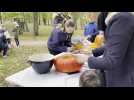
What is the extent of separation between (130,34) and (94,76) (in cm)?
23

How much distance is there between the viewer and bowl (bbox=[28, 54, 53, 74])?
4.18ft

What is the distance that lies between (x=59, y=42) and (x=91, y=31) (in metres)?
0.44

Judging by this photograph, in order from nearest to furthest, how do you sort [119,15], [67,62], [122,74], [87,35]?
[119,15]
[122,74]
[67,62]
[87,35]

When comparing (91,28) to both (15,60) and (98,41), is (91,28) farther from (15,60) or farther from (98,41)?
(15,60)

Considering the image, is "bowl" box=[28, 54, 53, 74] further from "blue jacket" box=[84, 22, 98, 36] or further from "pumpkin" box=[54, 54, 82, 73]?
"blue jacket" box=[84, 22, 98, 36]

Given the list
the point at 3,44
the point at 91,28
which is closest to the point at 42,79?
the point at 3,44

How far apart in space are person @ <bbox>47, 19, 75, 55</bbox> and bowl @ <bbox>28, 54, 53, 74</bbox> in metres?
0.19

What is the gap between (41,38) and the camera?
119 centimetres

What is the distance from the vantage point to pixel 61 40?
182 cm

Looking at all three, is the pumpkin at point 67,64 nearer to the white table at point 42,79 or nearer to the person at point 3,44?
the white table at point 42,79

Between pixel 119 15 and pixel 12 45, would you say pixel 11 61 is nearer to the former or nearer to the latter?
pixel 12 45

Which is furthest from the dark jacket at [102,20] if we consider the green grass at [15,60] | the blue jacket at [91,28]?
the green grass at [15,60]

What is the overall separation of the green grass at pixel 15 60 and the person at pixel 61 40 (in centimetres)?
24
